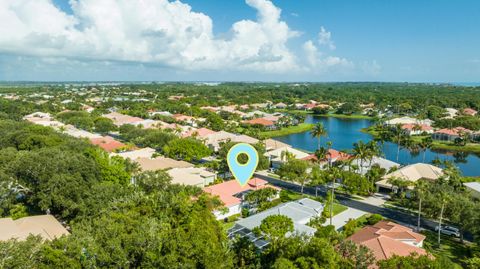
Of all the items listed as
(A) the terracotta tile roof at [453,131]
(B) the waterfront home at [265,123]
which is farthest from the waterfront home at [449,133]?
(B) the waterfront home at [265,123]

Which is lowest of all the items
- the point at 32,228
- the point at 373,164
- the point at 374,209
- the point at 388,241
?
the point at 374,209

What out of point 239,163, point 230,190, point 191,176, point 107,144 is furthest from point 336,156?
point 107,144

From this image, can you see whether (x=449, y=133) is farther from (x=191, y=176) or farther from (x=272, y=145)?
(x=191, y=176)

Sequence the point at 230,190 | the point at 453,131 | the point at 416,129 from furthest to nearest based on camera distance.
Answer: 1. the point at 416,129
2. the point at 453,131
3. the point at 230,190

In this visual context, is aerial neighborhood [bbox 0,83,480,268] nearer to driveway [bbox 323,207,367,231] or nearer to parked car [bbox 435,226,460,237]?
parked car [bbox 435,226,460,237]

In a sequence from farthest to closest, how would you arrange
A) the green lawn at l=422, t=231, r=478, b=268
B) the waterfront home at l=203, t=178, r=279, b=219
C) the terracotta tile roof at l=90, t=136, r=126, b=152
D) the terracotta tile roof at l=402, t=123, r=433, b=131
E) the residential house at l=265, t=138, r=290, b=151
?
1. the terracotta tile roof at l=402, t=123, r=433, b=131
2. the residential house at l=265, t=138, r=290, b=151
3. the terracotta tile roof at l=90, t=136, r=126, b=152
4. the waterfront home at l=203, t=178, r=279, b=219
5. the green lawn at l=422, t=231, r=478, b=268

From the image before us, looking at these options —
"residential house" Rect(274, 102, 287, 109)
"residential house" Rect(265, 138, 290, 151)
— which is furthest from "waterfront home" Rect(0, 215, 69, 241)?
"residential house" Rect(274, 102, 287, 109)

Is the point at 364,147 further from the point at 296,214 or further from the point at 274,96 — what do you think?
the point at 274,96
